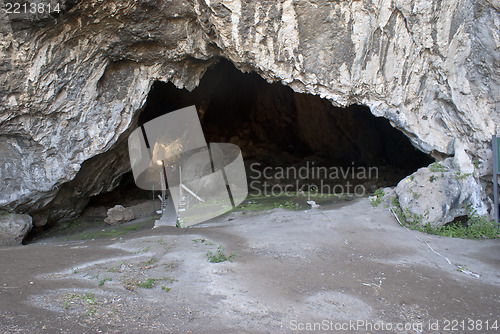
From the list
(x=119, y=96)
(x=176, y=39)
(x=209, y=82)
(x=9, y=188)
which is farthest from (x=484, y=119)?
(x=209, y=82)

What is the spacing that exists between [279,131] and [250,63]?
443 inches

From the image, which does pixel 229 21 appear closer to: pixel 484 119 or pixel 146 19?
pixel 146 19

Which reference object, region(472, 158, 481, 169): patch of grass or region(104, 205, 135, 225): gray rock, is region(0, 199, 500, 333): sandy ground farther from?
region(104, 205, 135, 225): gray rock

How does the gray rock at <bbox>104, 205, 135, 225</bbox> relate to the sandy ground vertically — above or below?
below

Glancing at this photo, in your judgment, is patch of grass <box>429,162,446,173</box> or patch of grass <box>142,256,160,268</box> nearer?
patch of grass <box>142,256,160,268</box>

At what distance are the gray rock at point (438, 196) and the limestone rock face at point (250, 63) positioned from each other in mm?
183

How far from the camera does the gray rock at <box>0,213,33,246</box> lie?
28.3 feet

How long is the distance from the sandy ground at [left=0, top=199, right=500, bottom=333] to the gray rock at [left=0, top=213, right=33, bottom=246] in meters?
2.93

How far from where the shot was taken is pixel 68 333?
304 cm

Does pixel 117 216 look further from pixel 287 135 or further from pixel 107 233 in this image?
pixel 287 135

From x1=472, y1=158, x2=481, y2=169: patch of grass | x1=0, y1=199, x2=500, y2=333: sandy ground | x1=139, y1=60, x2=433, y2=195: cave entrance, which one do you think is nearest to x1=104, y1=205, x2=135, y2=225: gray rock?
x1=139, y1=60, x2=433, y2=195: cave entrance

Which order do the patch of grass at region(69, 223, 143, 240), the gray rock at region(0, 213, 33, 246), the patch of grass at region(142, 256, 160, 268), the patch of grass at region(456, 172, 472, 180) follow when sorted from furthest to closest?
1. the patch of grass at region(69, 223, 143, 240)
2. the gray rock at region(0, 213, 33, 246)
3. the patch of grass at region(456, 172, 472, 180)
4. the patch of grass at region(142, 256, 160, 268)

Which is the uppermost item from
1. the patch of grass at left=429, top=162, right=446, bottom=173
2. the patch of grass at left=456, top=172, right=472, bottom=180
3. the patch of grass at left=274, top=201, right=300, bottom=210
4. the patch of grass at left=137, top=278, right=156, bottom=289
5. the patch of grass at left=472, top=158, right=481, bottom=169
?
the patch of grass at left=472, top=158, right=481, bottom=169

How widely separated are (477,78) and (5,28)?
9.28 meters
